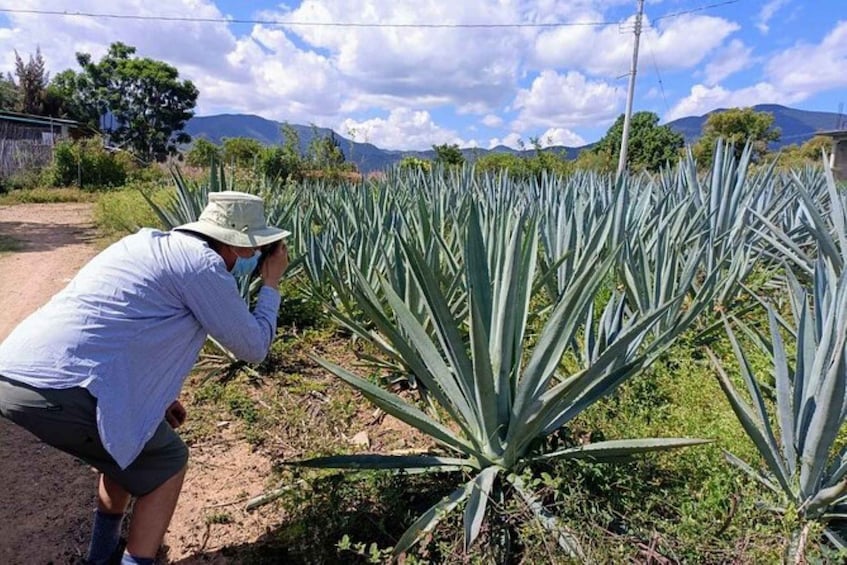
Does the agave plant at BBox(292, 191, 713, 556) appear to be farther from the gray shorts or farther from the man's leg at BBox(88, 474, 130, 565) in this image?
the man's leg at BBox(88, 474, 130, 565)

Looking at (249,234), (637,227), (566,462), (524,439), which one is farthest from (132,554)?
(637,227)

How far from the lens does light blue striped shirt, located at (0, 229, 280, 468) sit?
155 centimetres

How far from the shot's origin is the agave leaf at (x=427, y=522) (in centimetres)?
167

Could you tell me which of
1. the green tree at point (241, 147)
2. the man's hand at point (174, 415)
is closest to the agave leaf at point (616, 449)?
the man's hand at point (174, 415)

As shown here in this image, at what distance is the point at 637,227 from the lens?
3.98m

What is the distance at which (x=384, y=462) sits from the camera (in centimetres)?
188

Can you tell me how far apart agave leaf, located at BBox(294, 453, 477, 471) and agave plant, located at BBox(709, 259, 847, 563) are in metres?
0.88

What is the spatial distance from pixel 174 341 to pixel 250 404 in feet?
→ 5.05

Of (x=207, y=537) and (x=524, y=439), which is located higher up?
(x=524, y=439)

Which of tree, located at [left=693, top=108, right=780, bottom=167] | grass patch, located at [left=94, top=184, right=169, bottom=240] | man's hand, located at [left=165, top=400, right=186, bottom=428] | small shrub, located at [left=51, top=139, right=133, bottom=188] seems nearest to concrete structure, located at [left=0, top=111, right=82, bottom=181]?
small shrub, located at [left=51, top=139, right=133, bottom=188]

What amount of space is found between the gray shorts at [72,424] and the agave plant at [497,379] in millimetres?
473

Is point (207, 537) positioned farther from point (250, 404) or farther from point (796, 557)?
point (796, 557)

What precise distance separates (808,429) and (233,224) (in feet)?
5.93

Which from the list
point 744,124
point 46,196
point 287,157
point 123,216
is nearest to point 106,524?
point 123,216
